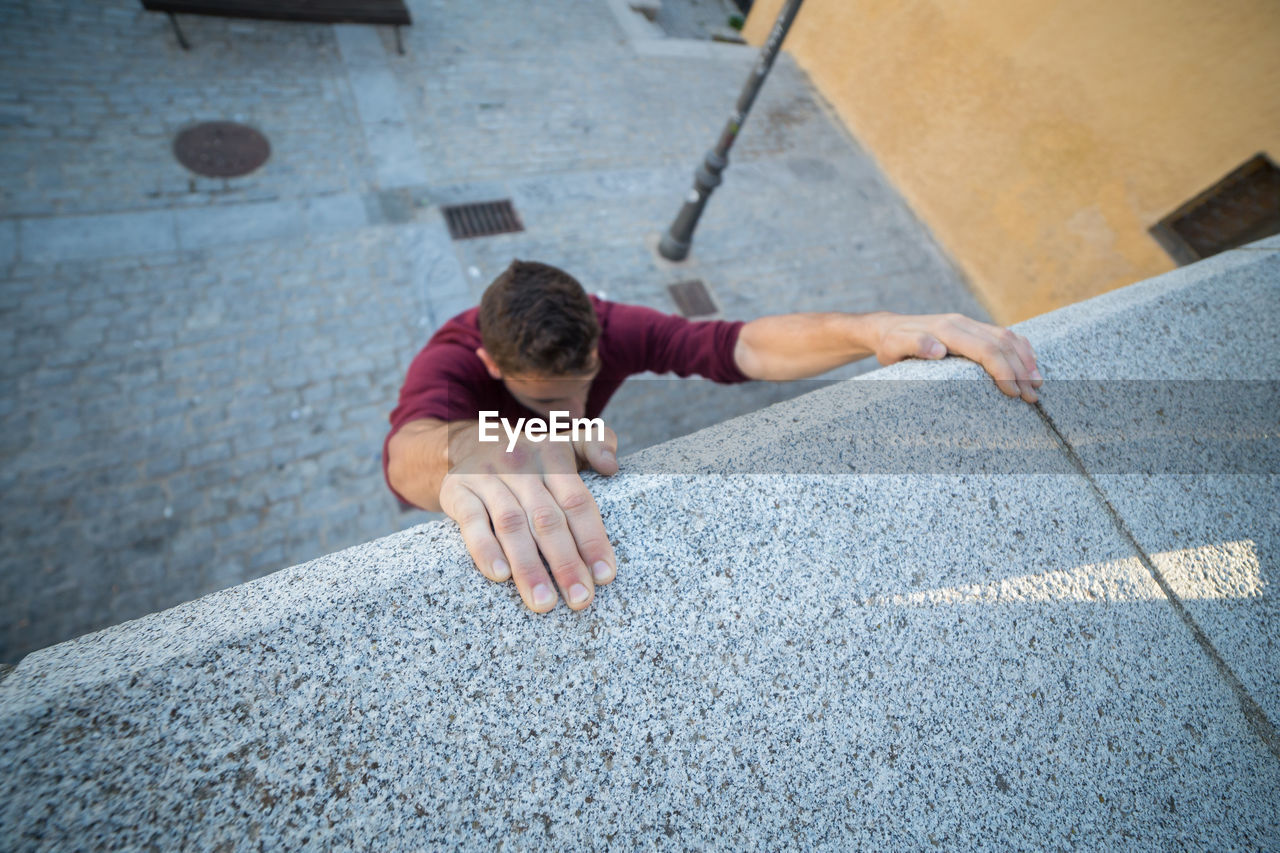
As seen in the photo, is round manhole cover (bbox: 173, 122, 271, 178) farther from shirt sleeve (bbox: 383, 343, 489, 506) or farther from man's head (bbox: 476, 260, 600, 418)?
man's head (bbox: 476, 260, 600, 418)

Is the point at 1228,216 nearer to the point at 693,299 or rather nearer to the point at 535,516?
the point at 693,299

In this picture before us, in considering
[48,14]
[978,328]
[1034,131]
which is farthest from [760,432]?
[48,14]

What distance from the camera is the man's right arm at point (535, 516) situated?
111 cm

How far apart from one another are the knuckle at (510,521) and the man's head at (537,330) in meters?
1.25

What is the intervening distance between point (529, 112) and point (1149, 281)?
7.01 meters

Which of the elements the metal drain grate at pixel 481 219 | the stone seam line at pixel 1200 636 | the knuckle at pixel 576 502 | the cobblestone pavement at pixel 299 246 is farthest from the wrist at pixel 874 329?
the metal drain grate at pixel 481 219

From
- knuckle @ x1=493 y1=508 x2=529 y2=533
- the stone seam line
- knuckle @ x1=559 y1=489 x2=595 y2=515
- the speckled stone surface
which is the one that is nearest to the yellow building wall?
Answer: the stone seam line

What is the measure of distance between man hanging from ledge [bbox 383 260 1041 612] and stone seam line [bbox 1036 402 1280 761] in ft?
0.93

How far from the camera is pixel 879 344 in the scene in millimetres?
1864

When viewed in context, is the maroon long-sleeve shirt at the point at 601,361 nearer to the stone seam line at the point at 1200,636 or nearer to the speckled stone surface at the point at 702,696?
the speckled stone surface at the point at 702,696

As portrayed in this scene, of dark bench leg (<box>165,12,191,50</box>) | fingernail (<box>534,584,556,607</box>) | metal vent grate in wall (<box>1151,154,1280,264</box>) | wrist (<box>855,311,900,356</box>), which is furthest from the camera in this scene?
dark bench leg (<box>165,12,191,50</box>)

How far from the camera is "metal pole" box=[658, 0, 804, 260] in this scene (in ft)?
15.2

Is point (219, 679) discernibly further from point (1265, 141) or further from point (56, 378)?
point (1265, 141)

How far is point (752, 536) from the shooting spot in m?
1.25
